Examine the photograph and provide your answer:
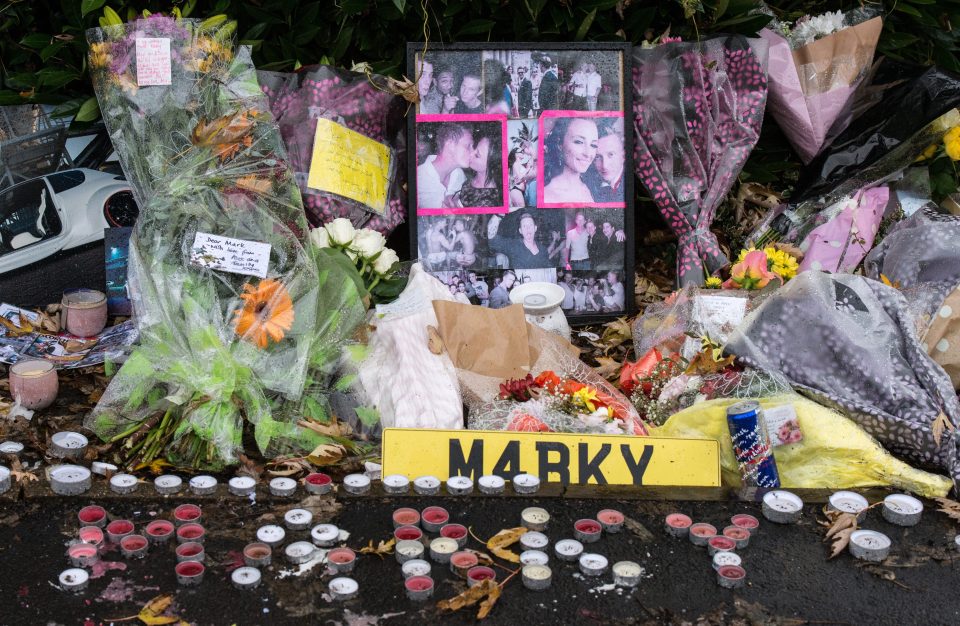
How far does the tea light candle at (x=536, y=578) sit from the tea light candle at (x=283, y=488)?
0.69 m

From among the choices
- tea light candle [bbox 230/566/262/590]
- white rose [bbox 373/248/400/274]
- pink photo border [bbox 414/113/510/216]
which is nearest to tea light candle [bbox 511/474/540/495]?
tea light candle [bbox 230/566/262/590]

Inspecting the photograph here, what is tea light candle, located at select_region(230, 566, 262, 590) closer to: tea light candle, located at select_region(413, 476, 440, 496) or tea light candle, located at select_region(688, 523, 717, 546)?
tea light candle, located at select_region(413, 476, 440, 496)

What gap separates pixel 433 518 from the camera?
256 centimetres

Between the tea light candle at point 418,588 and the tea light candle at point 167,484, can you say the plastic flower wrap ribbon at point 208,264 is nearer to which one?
the tea light candle at point 167,484

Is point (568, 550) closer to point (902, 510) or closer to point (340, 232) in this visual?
point (902, 510)

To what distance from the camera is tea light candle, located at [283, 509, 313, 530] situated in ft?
8.29

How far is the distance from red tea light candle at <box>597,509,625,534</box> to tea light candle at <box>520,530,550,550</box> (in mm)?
158

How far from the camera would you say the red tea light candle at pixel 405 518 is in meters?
2.55

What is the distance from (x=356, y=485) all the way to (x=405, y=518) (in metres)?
0.19

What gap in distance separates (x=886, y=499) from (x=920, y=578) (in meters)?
0.29

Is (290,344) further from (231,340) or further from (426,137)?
(426,137)

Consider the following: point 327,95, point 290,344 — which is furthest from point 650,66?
point 290,344

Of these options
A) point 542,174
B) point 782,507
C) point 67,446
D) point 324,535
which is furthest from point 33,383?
point 782,507

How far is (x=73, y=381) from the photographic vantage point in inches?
137
